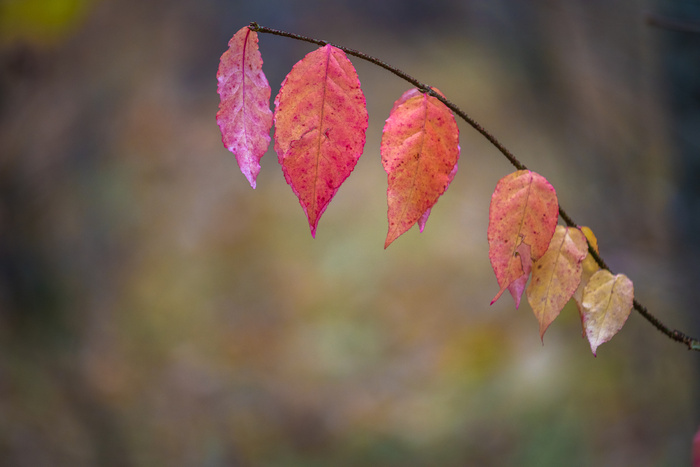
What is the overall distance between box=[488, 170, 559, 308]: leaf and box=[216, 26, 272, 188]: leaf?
0.18m

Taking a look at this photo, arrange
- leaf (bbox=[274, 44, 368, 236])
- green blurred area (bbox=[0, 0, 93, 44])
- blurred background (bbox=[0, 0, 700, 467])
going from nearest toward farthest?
leaf (bbox=[274, 44, 368, 236]), green blurred area (bbox=[0, 0, 93, 44]), blurred background (bbox=[0, 0, 700, 467])

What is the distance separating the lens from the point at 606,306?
432mm

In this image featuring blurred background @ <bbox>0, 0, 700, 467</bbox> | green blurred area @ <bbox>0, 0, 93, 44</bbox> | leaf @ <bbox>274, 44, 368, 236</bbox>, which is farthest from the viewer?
blurred background @ <bbox>0, 0, 700, 467</bbox>

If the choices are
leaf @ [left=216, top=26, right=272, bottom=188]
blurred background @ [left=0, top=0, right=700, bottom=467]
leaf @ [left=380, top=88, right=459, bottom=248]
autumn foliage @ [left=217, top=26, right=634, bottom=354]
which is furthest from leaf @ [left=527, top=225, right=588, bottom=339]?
blurred background @ [left=0, top=0, right=700, bottom=467]

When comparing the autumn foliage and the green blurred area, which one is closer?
the autumn foliage

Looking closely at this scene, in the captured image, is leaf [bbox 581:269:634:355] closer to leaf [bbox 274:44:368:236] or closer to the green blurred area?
leaf [bbox 274:44:368:236]

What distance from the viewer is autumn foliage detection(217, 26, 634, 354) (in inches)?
13.8

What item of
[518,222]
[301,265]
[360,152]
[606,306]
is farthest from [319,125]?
[301,265]

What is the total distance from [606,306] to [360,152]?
0.26 meters

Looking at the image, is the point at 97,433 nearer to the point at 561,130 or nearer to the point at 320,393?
the point at 320,393

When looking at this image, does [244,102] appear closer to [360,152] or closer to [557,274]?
[360,152]

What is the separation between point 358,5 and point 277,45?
1.80 ft

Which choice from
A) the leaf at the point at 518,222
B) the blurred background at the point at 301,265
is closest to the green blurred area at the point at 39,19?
the blurred background at the point at 301,265

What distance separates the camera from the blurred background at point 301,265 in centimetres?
225
